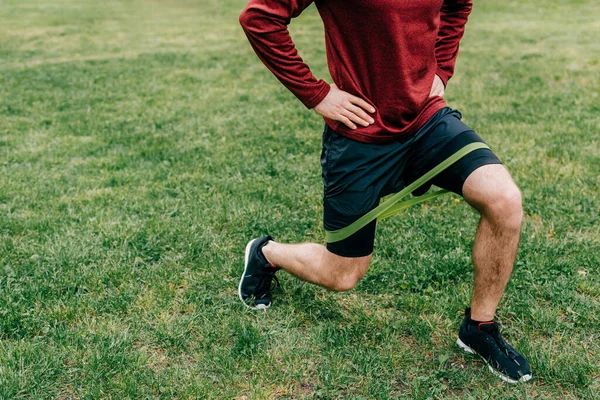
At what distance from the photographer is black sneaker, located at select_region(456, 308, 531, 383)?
2.95 m

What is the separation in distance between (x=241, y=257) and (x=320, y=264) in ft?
3.46

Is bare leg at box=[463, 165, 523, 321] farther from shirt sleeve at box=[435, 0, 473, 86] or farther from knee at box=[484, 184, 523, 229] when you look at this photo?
shirt sleeve at box=[435, 0, 473, 86]

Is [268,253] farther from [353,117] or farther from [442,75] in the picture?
[442,75]

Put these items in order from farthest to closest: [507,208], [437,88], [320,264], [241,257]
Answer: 1. [241,257]
2. [320,264]
3. [437,88]
4. [507,208]

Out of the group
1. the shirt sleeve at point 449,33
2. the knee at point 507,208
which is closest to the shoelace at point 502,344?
the knee at point 507,208

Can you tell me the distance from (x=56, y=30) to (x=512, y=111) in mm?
13863

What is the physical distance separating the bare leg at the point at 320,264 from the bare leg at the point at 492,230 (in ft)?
1.96

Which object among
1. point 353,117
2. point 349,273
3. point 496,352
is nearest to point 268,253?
point 349,273

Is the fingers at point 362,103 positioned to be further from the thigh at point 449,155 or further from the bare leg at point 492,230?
the bare leg at point 492,230

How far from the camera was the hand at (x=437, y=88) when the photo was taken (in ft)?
10.4

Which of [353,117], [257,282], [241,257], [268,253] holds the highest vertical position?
[353,117]

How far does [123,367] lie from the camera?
3.08 meters

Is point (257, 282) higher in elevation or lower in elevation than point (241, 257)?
higher

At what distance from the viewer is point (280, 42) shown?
2766mm
